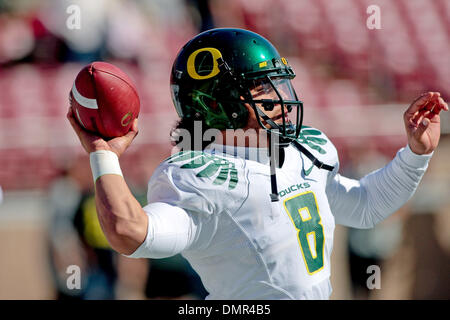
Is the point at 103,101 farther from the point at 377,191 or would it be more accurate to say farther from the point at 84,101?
the point at 377,191

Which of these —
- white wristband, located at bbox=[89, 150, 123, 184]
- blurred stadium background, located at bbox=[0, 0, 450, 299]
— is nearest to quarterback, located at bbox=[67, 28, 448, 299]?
white wristband, located at bbox=[89, 150, 123, 184]

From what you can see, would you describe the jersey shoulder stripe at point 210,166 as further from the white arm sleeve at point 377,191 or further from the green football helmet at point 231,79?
the white arm sleeve at point 377,191

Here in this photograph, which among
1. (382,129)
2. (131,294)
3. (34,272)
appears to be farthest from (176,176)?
(382,129)

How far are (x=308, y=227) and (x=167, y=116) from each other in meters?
2.89

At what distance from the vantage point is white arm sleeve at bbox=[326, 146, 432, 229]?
2148 mm

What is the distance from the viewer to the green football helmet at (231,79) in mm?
1984

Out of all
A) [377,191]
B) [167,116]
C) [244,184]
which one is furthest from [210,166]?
[167,116]

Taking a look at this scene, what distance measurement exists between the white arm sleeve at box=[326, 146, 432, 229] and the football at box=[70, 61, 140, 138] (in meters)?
0.71

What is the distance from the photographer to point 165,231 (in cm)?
167

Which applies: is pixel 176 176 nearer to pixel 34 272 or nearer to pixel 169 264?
pixel 169 264

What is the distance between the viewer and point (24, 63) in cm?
482

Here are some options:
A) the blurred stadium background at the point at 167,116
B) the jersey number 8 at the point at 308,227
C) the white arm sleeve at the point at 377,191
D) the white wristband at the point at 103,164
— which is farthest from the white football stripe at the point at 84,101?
the blurred stadium background at the point at 167,116

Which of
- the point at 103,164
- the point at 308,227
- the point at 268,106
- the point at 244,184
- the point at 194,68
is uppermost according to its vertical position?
the point at 194,68
